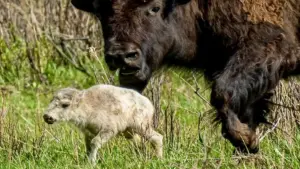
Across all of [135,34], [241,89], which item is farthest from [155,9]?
[241,89]

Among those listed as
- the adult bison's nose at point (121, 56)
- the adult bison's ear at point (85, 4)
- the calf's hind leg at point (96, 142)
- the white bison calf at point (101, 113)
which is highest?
the adult bison's ear at point (85, 4)

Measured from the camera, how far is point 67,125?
31.6 ft

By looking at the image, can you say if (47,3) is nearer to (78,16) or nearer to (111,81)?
(78,16)

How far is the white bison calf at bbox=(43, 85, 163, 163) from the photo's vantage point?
798cm

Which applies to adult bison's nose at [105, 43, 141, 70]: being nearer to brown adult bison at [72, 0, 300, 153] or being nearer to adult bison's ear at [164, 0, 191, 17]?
brown adult bison at [72, 0, 300, 153]

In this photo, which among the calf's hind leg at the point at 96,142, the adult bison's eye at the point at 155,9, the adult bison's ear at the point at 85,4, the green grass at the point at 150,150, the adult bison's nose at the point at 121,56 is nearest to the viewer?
the green grass at the point at 150,150

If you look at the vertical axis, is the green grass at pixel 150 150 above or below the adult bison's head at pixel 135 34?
below

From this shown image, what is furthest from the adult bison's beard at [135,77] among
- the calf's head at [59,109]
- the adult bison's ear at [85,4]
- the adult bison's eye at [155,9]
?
the adult bison's ear at [85,4]

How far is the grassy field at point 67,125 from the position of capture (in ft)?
26.5

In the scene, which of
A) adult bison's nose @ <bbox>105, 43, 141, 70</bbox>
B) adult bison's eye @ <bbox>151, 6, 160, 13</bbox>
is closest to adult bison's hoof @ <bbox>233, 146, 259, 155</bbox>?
adult bison's nose @ <bbox>105, 43, 141, 70</bbox>

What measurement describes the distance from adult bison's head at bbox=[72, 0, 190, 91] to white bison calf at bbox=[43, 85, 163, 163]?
35 centimetres

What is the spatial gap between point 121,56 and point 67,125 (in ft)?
4.74

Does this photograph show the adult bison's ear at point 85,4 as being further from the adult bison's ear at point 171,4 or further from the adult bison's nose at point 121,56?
the adult bison's nose at point 121,56

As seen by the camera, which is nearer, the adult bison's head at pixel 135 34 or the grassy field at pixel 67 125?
the grassy field at pixel 67 125
